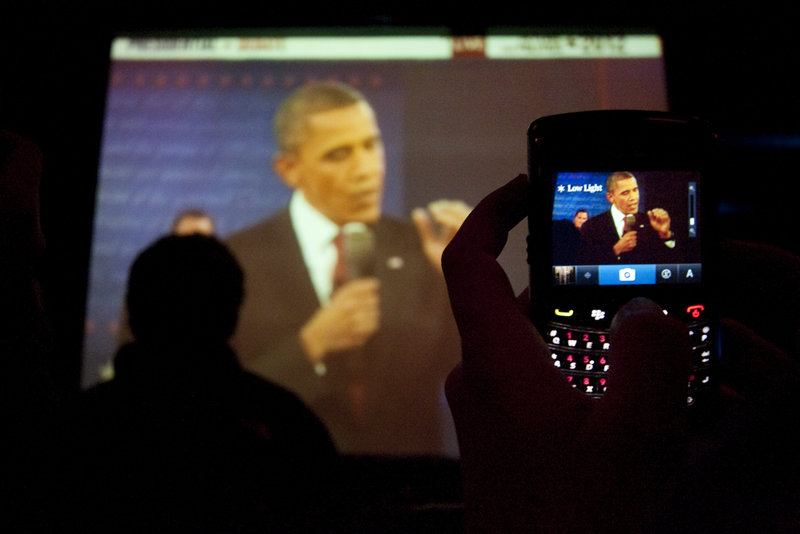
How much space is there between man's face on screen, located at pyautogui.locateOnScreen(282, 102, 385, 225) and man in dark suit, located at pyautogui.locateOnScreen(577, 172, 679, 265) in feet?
2.65

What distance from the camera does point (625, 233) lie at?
1.57ft

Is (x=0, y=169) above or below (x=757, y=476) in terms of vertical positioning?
above

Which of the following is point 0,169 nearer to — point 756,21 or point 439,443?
point 439,443

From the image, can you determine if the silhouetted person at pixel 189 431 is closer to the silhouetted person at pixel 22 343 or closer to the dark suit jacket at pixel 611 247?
the silhouetted person at pixel 22 343

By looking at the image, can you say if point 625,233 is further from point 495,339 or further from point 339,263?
point 339,263

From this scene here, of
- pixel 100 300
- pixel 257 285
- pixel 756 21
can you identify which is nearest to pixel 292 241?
pixel 257 285

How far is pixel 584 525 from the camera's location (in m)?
0.28

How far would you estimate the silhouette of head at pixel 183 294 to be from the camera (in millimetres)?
859

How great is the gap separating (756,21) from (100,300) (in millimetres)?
1781

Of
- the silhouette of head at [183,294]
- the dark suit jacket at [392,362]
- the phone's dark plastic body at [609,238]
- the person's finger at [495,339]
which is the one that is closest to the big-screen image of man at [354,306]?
the dark suit jacket at [392,362]

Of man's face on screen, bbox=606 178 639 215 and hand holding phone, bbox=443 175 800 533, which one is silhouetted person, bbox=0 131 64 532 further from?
man's face on screen, bbox=606 178 639 215

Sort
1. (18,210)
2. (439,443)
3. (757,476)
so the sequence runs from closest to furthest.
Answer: (757,476), (18,210), (439,443)

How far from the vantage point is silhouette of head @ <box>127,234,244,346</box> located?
86cm

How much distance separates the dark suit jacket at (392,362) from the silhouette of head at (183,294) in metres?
0.38
